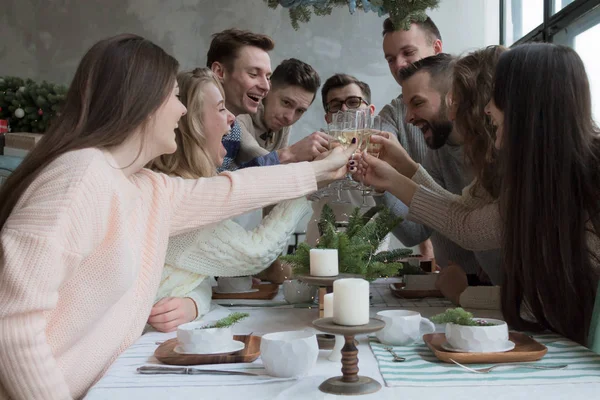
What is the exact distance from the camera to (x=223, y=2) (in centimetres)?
644

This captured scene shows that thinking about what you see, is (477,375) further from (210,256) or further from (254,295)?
(254,295)

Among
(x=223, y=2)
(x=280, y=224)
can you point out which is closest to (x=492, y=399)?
(x=280, y=224)

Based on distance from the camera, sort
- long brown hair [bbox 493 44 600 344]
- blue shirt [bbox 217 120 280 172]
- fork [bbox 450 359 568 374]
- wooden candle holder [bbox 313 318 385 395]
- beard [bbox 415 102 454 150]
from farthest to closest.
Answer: blue shirt [bbox 217 120 280 172] < beard [bbox 415 102 454 150] < long brown hair [bbox 493 44 600 344] < fork [bbox 450 359 568 374] < wooden candle holder [bbox 313 318 385 395]

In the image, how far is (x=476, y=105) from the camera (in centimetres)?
206

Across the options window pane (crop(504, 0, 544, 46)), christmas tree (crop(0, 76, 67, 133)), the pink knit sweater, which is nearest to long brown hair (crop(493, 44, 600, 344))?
the pink knit sweater

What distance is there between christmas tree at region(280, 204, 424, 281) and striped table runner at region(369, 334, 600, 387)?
1.36 ft

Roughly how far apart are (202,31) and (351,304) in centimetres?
589

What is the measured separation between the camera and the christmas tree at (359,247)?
1659 millimetres

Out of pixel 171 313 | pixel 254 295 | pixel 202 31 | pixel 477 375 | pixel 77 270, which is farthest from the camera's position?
pixel 202 31

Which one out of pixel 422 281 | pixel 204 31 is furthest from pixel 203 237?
pixel 204 31

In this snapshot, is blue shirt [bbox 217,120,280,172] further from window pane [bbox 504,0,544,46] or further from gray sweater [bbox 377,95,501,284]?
window pane [bbox 504,0,544,46]

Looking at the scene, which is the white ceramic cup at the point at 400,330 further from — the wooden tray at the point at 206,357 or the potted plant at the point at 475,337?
the wooden tray at the point at 206,357

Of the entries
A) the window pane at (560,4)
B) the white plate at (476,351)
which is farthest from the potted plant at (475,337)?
the window pane at (560,4)

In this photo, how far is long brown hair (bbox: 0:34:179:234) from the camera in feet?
4.28
